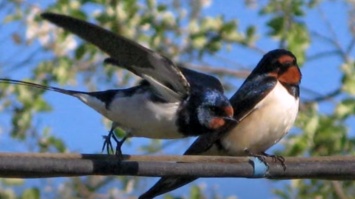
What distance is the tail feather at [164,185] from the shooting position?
2.66 metres

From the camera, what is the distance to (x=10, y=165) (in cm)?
190

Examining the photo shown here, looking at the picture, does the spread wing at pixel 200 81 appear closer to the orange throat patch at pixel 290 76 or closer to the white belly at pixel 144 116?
the white belly at pixel 144 116

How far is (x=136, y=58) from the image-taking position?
254cm

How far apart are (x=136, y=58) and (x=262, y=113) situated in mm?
711

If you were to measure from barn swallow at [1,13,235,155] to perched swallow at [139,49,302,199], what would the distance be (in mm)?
303

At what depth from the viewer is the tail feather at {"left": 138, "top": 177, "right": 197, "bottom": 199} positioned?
266 cm

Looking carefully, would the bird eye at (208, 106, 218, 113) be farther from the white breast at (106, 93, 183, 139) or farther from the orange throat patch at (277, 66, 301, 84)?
the orange throat patch at (277, 66, 301, 84)

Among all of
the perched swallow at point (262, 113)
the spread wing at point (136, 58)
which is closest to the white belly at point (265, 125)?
the perched swallow at point (262, 113)

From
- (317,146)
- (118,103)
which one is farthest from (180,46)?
(118,103)

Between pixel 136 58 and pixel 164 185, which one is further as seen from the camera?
pixel 164 185

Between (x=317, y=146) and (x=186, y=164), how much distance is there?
2028 millimetres

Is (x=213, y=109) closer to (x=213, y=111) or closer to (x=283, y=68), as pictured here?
(x=213, y=111)

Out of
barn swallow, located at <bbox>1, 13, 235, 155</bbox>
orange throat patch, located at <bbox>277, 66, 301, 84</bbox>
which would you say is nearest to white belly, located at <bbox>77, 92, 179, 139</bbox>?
barn swallow, located at <bbox>1, 13, 235, 155</bbox>

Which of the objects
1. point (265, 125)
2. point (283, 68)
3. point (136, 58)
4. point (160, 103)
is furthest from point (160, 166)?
point (283, 68)
